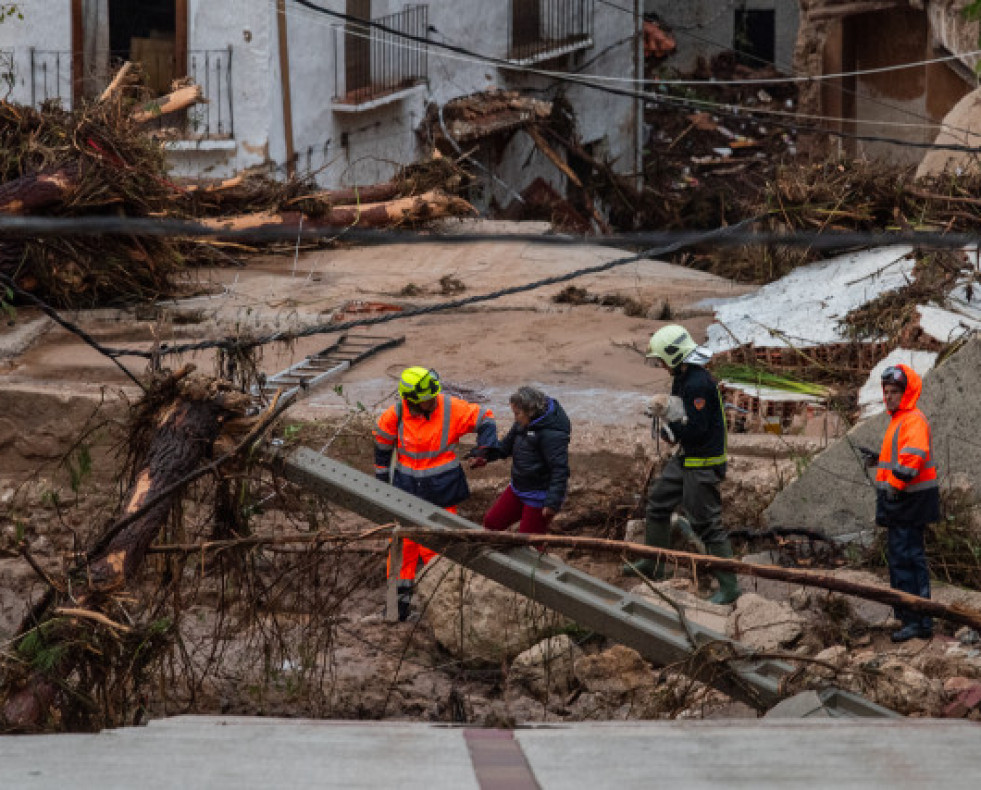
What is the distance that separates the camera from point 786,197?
44.0 feet

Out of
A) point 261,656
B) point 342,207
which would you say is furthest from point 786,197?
point 261,656

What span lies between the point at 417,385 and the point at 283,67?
1224cm

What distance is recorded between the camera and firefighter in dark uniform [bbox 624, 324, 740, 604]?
8.11 m

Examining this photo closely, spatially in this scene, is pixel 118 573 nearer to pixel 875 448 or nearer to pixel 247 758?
pixel 247 758

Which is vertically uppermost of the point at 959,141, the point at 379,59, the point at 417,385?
the point at 379,59

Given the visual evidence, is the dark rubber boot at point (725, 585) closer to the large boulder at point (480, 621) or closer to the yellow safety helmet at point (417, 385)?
the large boulder at point (480, 621)

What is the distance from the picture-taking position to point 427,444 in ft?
27.3

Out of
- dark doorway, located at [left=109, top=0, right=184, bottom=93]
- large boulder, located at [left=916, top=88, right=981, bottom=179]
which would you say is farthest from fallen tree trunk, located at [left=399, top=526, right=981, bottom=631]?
dark doorway, located at [left=109, top=0, right=184, bottom=93]

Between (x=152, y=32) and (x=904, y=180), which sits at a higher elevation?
(x=152, y=32)

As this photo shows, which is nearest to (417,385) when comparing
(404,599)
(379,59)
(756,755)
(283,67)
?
(404,599)

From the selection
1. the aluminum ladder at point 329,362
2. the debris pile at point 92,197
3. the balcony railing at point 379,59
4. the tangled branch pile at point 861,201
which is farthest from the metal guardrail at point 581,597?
the balcony railing at point 379,59

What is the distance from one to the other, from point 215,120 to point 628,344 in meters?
9.05

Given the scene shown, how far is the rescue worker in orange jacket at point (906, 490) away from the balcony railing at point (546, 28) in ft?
55.6

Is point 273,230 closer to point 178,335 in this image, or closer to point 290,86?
point 178,335
